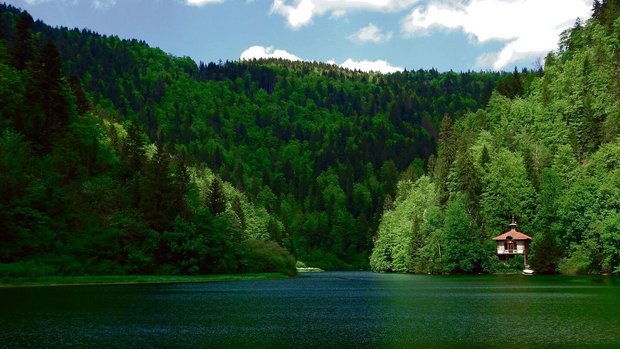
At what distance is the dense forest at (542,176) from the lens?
126 m

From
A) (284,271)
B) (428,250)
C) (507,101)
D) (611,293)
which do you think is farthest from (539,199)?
(611,293)

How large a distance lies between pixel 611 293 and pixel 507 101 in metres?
110

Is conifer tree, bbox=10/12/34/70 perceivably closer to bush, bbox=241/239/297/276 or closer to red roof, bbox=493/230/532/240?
bush, bbox=241/239/297/276

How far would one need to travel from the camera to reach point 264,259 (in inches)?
5591

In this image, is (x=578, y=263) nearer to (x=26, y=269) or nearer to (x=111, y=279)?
(x=111, y=279)

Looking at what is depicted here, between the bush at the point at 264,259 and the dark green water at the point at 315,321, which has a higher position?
the bush at the point at 264,259

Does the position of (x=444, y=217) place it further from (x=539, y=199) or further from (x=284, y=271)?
(x=284, y=271)

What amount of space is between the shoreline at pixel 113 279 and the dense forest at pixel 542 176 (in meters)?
45.3

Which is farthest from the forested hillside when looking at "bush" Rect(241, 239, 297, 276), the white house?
the white house

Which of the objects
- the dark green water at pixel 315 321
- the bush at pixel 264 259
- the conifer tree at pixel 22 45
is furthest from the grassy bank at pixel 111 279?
the conifer tree at pixel 22 45

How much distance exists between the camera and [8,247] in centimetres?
9262

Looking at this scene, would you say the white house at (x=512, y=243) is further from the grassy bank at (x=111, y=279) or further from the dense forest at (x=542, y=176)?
the grassy bank at (x=111, y=279)

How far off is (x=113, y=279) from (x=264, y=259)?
1862 inches

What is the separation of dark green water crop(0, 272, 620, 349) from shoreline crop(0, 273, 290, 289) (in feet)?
67.2
